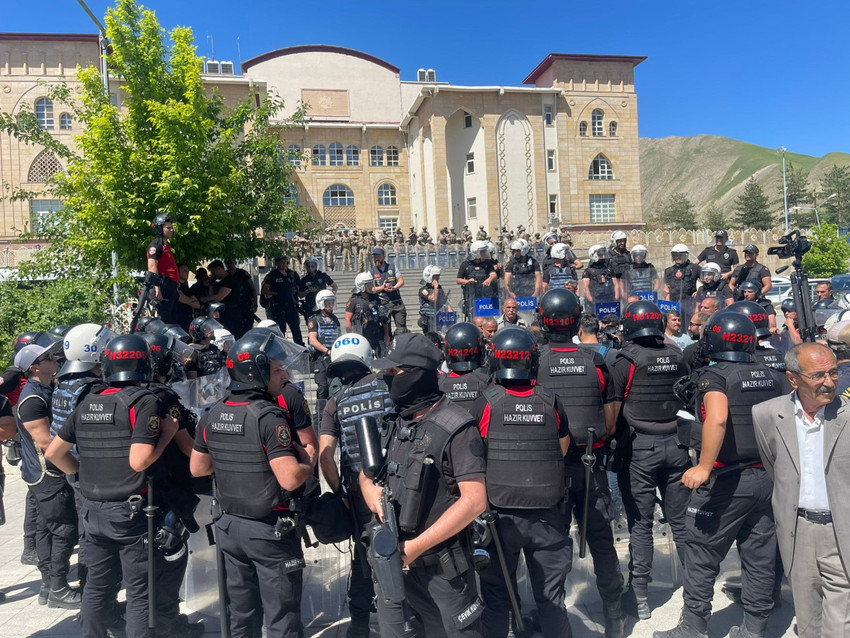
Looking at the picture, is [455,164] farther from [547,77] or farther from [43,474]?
[43,474]

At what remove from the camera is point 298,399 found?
3906 millimetres

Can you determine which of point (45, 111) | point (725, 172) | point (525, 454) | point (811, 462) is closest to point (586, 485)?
point (525, 454)

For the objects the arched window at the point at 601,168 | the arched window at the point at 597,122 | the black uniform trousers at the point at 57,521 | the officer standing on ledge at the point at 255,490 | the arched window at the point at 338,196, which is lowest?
the black uniform trousers at the point at 57,521

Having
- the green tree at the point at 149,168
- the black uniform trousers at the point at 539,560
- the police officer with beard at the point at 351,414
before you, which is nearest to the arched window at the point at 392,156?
the green tree at the point at 149,168

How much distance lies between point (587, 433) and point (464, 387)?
3.73 ft

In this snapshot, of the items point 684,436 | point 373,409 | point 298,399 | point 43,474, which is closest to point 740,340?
point 684,436

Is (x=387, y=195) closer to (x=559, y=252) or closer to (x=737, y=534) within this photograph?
(x=559, y=252)

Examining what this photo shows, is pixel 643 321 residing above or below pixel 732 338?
above

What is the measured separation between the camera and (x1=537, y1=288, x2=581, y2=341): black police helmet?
4637mm

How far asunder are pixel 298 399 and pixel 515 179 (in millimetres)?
38235

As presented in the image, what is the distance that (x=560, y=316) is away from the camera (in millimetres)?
4629

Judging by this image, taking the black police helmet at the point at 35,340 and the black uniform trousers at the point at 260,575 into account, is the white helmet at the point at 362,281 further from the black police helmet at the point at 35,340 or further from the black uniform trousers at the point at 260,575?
the black uniform trousers at the point at 260,575

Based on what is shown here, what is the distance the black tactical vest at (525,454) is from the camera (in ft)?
11.9

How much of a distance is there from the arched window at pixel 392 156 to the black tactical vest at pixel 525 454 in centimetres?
4171
